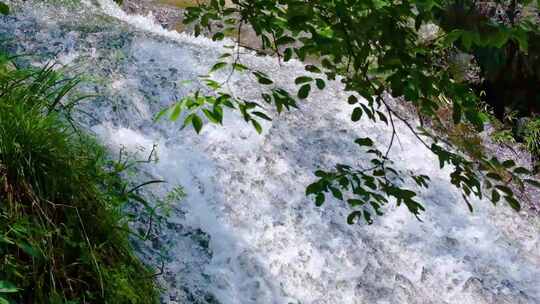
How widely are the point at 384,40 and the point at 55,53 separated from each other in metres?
4.00

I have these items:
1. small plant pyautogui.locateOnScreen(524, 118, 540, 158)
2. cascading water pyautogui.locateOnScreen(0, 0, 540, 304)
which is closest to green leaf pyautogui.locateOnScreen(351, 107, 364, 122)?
cascading water pyautogui.locateOnScreen(0, 0, 540, 304)

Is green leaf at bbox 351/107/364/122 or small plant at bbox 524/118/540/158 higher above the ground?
green leaf at bbox 351/107/364/122

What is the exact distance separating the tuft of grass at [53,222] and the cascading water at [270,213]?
0.57 meters

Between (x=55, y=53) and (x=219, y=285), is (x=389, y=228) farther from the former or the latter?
(x=55, y=53)

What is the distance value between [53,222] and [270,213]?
2.04 meters

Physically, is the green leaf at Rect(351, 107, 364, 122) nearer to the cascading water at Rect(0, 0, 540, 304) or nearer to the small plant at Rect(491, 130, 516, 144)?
the cascading water at Rect(0, 0, 540, 304)

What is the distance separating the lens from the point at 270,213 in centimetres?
414

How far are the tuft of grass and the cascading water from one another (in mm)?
569

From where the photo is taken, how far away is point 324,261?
394 centimetres

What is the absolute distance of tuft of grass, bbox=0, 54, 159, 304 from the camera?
211 centimetres

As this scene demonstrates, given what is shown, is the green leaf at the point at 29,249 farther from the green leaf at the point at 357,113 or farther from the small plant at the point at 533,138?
the small plant at the point at 533,138

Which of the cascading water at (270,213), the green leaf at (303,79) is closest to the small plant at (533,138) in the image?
the cascading water at (270,213)

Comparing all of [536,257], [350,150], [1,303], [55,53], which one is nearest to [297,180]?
[350,150]

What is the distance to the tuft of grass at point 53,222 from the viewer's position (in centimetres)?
211
